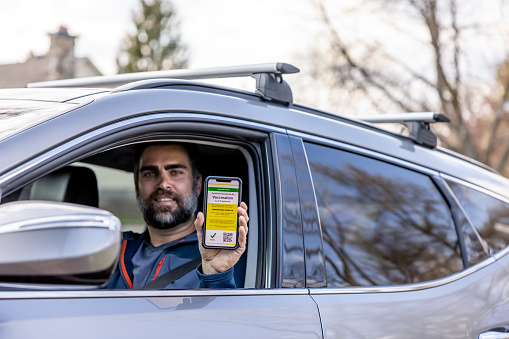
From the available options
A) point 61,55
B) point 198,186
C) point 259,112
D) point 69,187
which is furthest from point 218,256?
point 61,55

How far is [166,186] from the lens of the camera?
2.82 m

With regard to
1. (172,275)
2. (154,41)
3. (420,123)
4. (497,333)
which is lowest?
(497,333)

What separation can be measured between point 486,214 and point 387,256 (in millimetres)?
633

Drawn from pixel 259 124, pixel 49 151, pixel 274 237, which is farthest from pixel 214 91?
pixel 49 151

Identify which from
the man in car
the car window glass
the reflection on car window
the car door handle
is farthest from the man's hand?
the reflection on car window

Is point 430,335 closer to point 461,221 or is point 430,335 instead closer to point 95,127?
point 461,221

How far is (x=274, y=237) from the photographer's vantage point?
205 cm

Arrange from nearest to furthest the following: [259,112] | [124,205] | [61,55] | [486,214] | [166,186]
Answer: [259,112], [486,214], [166,186], [124,205], [61,55]

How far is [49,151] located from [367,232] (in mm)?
1233

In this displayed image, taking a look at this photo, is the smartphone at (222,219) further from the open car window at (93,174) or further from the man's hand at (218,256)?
the open car window at (93,174)

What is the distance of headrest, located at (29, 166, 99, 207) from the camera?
3344 millimetres

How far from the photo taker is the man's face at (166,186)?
2.79 meters

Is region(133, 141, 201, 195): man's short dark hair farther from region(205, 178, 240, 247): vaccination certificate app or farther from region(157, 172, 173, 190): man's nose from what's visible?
region(205, 178, 240, 247): vaccination certificate app

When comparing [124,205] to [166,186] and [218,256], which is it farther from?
[218,256]
